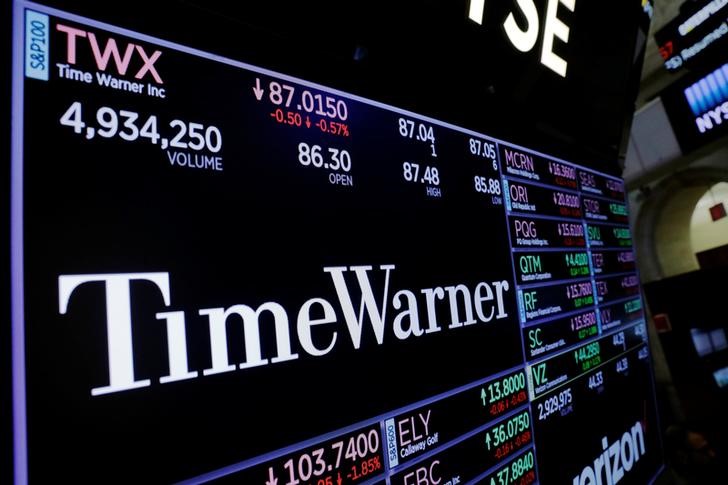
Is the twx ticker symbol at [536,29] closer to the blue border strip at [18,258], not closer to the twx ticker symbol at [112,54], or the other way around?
the twx ticker symbol at [112,54]

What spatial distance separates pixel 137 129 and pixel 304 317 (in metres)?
0.48

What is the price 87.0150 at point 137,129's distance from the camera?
2.12 feet

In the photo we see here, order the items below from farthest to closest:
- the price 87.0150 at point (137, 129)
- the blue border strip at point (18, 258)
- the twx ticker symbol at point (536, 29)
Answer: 1. the twx ticker symbol at point (536, 29)
2. the price 87.0150 at point (137, 129)
3. the blue border strip at point (18, 258)

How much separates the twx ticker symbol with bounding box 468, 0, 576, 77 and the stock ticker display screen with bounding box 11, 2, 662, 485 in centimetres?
50

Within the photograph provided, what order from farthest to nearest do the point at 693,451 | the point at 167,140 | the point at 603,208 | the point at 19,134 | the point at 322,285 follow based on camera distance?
the point at 693,451
the point at 603,208
the point at 322,285
the point at 167,140
the point at 19,134

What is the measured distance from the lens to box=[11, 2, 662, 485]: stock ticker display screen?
0.60 metres

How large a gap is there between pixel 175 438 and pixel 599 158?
2.39 m

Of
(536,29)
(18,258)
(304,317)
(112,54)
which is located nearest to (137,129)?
(112,54)

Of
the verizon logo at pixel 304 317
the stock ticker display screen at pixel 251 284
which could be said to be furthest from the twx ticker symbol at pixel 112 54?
the verizon logo at pixel 304 317

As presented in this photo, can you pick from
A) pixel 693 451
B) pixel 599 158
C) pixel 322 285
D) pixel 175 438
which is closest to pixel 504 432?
pixel 322 285

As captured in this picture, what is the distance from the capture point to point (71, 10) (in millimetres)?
670

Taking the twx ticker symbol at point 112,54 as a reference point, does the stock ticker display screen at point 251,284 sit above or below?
below

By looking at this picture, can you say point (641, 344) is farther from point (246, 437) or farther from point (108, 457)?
point (108, 457)

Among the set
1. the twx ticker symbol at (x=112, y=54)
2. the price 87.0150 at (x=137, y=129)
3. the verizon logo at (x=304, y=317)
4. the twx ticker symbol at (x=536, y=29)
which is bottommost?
the verizon logo at (x=304, y=317)
